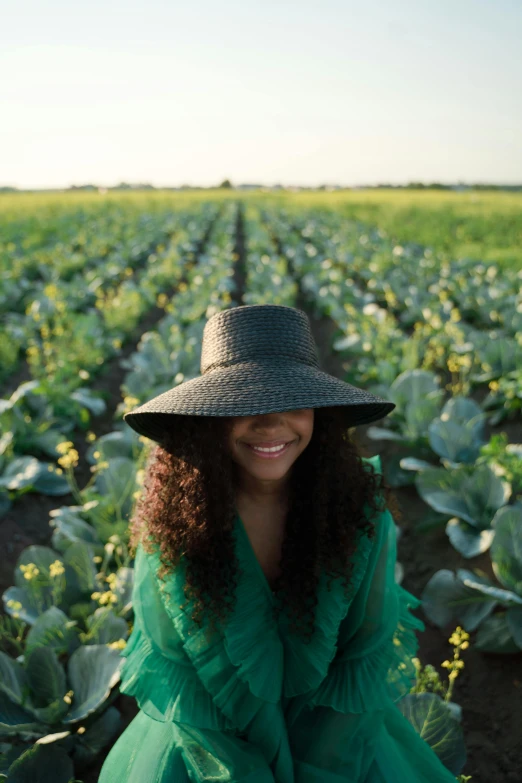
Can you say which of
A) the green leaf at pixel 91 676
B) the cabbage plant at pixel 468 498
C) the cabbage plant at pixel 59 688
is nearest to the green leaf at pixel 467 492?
the cabbage plant at pixel 468 498

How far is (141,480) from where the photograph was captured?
8.96 feet

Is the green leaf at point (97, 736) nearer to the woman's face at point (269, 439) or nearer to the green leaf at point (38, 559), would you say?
the green leaf at point (38, 559)

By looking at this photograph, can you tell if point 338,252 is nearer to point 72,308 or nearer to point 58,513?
point 72,308

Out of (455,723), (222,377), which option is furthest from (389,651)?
(222,377)

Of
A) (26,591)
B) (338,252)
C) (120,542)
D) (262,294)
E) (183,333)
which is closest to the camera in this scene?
(26,591)

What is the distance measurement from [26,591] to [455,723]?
1.73 m

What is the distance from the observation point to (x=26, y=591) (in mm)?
2613

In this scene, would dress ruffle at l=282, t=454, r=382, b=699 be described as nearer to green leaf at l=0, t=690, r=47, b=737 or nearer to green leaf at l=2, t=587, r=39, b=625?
green leaf at l=0, t=690, r=47, b=737

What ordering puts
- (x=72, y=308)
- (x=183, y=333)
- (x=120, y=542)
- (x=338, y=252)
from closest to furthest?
1. (x=120, y=542)
2. (x=183, y=333)
3. (x=72, y=308)
4. (x=338, y=252)

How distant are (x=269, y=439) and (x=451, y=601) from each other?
175 cm

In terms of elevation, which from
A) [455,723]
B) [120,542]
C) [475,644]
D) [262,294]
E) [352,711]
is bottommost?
[475,644]

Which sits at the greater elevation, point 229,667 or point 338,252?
point 338,252

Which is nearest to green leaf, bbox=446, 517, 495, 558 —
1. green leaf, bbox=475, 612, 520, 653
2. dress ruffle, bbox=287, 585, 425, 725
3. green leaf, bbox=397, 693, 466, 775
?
green leaf, bbox=475, 612, 520, 653

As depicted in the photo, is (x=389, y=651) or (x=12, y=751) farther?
(x=12, y=751)
